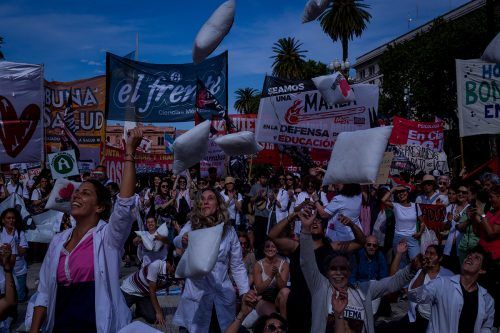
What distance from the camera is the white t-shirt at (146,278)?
669 cm

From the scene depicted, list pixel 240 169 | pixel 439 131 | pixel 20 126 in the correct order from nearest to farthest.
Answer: pixel 20 126
pixel 240 169
pixel 439 131

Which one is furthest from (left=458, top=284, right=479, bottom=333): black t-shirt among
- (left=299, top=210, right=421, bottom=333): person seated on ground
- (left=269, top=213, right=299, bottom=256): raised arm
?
(left=269, top=213, right=299, bottom=256): raised arm

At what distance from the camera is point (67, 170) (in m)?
11.1

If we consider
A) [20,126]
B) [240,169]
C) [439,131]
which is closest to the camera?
[20,126]

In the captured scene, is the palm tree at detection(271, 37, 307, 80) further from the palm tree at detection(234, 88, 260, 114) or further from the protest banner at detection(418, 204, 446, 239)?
the protest banner at detection(418, 204, 446, 239)

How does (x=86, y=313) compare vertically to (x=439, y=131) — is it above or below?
below

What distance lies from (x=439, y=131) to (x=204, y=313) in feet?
44.8

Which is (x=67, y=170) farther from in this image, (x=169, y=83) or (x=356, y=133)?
(x=356, y=133)

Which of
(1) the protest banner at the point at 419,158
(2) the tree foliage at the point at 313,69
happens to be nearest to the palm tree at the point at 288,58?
(2) the tree foliage at the point at 313,69

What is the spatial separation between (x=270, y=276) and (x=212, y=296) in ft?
5.13

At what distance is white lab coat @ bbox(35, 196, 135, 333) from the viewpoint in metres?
2.82

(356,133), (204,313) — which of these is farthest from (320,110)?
(204,313)

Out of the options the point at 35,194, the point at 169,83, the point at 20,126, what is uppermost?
the point at 169,83

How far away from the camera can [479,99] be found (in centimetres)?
929
